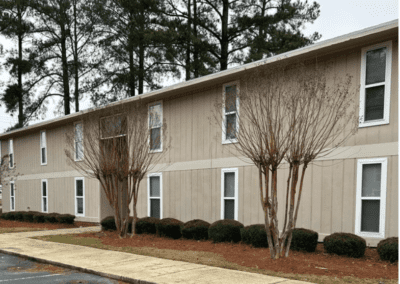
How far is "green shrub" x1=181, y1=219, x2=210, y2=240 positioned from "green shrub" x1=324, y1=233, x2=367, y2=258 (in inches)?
160

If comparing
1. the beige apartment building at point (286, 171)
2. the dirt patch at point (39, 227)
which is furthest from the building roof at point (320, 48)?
the dirt patch at point (39, 227)

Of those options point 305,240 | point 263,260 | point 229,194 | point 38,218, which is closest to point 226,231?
point 229,194

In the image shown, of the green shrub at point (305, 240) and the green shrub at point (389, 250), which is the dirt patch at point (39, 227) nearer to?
the green shrub at point (305, 240)

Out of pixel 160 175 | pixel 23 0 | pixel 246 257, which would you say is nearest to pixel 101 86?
pixel 23 0

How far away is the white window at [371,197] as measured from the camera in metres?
9.53

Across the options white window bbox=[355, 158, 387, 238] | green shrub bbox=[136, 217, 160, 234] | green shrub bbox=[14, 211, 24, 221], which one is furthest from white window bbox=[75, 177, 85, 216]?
white window bbox=[355, 158, 387, 238]

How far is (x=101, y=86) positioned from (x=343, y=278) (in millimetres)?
24241

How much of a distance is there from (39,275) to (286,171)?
6.85 m

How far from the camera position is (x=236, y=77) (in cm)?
1273

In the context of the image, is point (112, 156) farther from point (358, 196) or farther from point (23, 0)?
point (23, 0)

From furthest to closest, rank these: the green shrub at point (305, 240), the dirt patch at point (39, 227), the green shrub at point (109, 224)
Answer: the dirt patch at point (39, 227), the green shrub at point (109, 224), the green shrub at point (305, 240)

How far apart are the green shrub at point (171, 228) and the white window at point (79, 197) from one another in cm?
811

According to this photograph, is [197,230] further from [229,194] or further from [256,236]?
[256,236]

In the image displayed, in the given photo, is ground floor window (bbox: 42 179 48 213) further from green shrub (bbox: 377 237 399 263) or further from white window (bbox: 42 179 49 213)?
green shrub (bbox: 377 237 399 263)
